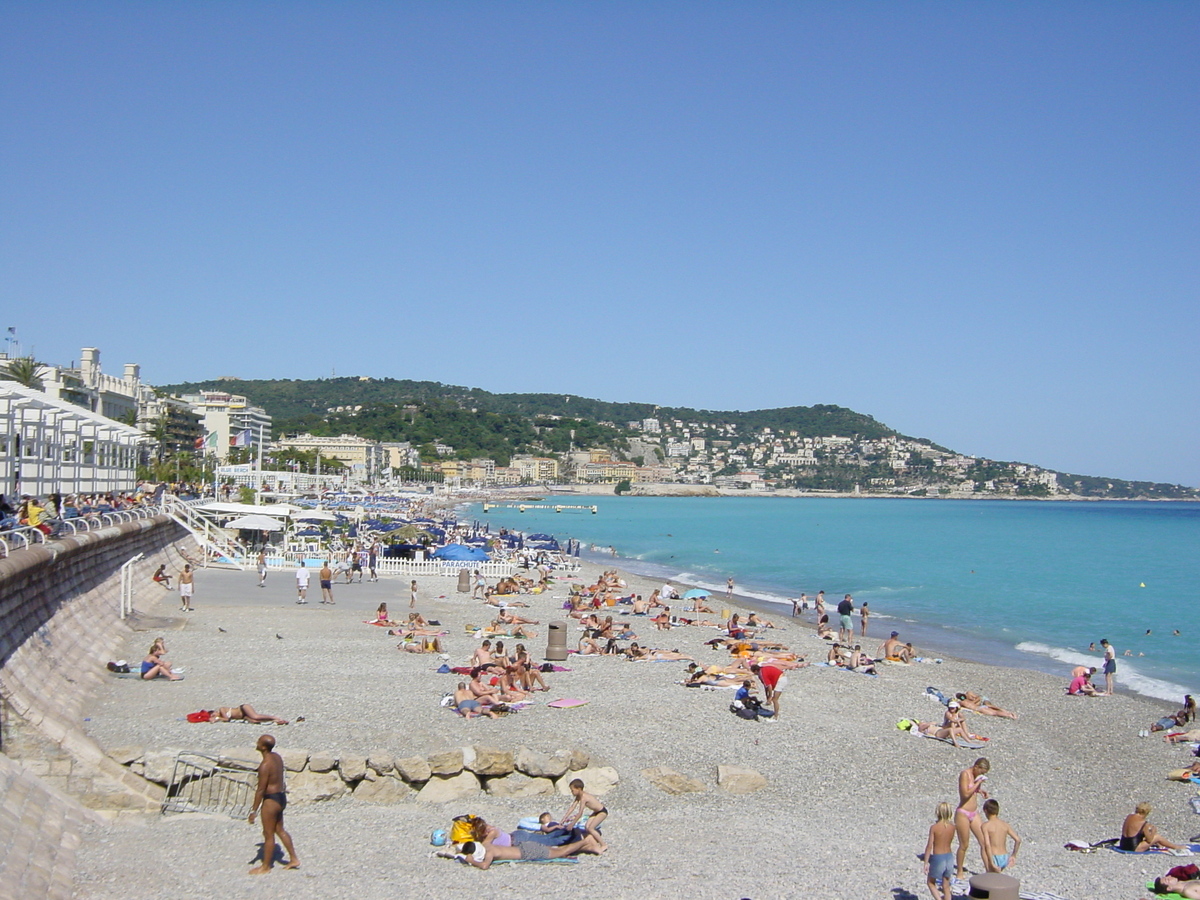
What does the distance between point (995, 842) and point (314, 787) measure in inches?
251

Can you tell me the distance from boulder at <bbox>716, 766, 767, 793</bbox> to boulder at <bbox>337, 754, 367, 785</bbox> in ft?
12.9

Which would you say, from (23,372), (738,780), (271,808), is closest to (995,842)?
(738,780)

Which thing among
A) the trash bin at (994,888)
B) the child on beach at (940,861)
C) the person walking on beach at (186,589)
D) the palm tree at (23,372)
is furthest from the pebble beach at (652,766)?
the palm tree at (23,372)

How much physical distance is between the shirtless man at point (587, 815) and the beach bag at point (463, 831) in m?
0.84

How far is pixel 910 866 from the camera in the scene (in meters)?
8.93

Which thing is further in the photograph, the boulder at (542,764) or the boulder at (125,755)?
the boulder at (542,764)

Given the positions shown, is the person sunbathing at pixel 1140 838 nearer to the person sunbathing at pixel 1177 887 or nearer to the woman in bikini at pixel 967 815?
the person sunbathing at pixel 1177 887

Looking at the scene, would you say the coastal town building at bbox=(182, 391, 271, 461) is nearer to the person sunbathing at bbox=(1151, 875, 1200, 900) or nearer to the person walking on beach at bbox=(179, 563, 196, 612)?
the person walking on beach at bbox=(179, 563, 196, 612)

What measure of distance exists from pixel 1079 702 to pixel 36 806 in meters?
16.7

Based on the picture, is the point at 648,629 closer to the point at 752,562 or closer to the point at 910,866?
the point at 910,866

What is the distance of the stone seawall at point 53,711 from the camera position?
7285mm

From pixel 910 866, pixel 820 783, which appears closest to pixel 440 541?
pixel 820 783

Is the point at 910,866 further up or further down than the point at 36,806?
further down

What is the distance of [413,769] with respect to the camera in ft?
31.8
